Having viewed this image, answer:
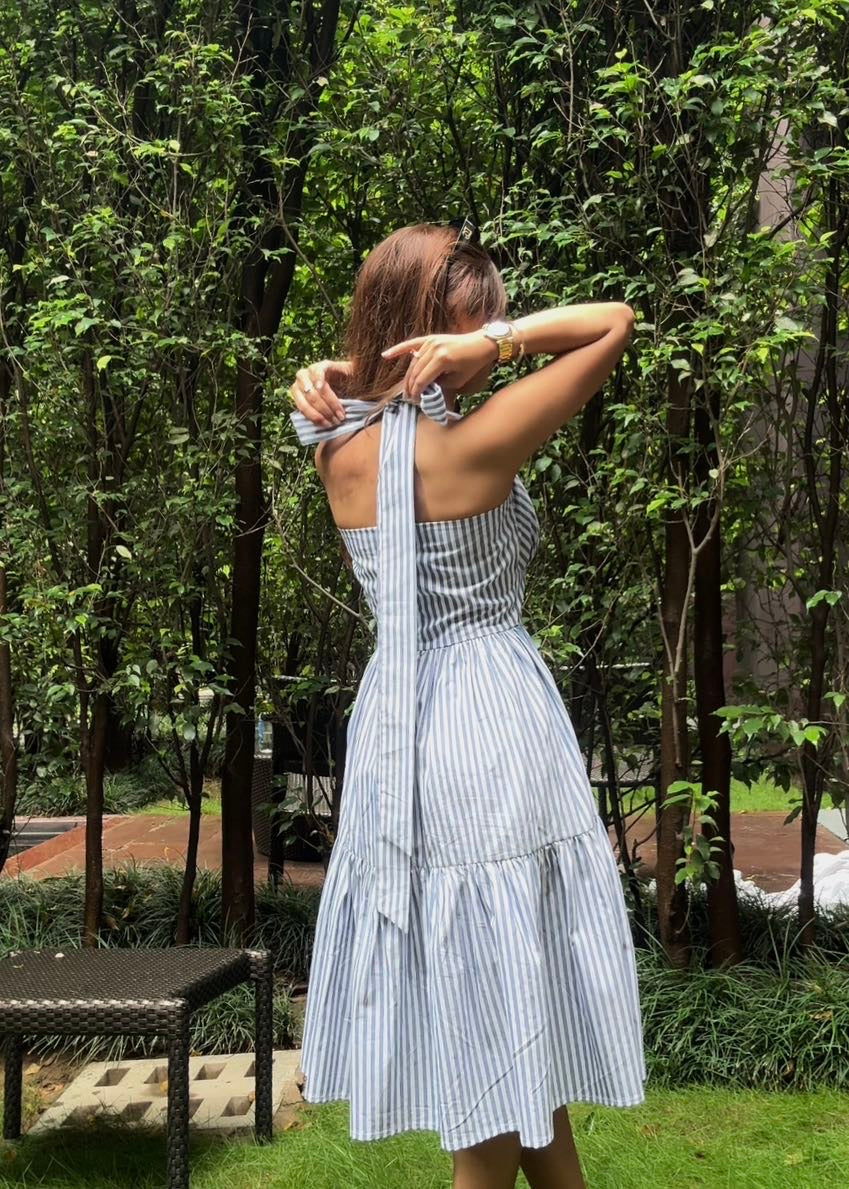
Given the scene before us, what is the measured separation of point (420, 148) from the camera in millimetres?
3908

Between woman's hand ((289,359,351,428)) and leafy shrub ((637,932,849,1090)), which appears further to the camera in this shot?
leafy shrub ((637,932,849,1090))

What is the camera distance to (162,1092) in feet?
10.8

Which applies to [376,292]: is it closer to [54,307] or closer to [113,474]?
[54,307]

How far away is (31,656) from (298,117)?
214 centimetres

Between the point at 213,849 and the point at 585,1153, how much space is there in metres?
4.26

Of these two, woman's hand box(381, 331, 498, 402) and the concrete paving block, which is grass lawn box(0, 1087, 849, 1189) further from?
woman's hand box(381, 331, 498, 402)

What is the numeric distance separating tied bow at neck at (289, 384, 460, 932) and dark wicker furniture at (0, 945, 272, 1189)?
3.81 ft

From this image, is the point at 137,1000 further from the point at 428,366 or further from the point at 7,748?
the point at 7,748

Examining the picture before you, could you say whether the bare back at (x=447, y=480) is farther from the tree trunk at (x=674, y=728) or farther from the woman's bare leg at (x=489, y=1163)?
the tree trunk at (x=674, y=728)

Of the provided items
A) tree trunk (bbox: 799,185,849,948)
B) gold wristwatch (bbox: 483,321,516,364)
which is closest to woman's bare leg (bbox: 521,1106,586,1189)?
gold wristwatch (bbox: 483,321,516,364)

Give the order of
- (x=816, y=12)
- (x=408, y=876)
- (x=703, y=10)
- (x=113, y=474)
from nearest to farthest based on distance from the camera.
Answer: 1. (x=408, y=876)
2. (x=816, y=12)
3. (x=703, y=10)
4. (x=113, y=474)

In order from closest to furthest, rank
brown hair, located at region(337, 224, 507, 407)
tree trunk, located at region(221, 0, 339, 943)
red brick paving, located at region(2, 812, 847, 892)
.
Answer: brown hair, located at region(337, 224, 507, 407), tree trunk, located at region(221, 0, 339, 943), red brick paving, located at region(2, 812, 847, 892)

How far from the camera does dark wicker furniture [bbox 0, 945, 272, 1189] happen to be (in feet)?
8.41

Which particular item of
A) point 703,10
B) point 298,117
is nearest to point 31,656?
point 298,117
